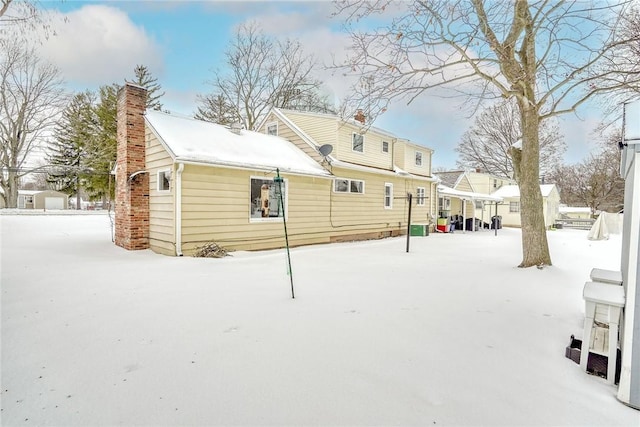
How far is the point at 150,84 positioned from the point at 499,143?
32092 millimetres

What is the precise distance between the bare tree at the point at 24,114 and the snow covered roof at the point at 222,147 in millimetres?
18953

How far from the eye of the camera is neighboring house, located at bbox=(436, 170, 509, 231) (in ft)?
67.1

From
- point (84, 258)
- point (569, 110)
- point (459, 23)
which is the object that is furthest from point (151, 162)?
point (569, 110)

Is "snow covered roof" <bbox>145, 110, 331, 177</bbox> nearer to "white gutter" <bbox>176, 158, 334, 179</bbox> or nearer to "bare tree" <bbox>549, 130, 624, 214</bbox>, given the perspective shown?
"white gutter" <bbox>176, 158, 334, 179</bbox>

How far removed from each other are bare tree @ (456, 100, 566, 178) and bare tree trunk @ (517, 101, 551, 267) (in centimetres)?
2237

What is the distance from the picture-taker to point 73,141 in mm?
27781

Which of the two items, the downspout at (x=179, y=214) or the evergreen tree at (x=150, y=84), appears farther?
the evergreen tree at (x=150, y=84)

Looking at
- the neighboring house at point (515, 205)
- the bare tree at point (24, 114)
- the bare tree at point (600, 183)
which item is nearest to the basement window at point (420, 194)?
the neighboring house at point (515, 205)

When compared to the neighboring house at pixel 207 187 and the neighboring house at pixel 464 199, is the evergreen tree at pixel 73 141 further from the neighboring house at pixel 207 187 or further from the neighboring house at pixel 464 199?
the neighboring house at pixel 464 199

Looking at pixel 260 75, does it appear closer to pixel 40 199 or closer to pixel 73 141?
pixel 73 141

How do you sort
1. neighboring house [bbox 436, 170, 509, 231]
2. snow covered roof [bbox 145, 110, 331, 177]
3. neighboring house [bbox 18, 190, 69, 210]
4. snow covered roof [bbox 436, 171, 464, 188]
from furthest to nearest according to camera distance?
1. neighboring house [bbox 18, 190, 69, 210]
2. snow covered roof [bbox 436, 171, 464, 188]
3. neighboring house [bbox 436, 170, 509, 231]
4. snow covered roof [bbox 145, 110, 331, 177]

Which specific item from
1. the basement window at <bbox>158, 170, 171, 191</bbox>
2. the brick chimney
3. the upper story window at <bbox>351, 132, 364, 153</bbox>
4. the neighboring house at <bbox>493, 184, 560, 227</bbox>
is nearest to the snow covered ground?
the brick chimney

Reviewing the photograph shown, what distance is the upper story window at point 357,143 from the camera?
45.3 ft

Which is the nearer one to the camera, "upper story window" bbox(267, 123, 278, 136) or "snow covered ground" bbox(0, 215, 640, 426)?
"snow covered ground" bbox(0, 215, 640, 426)
